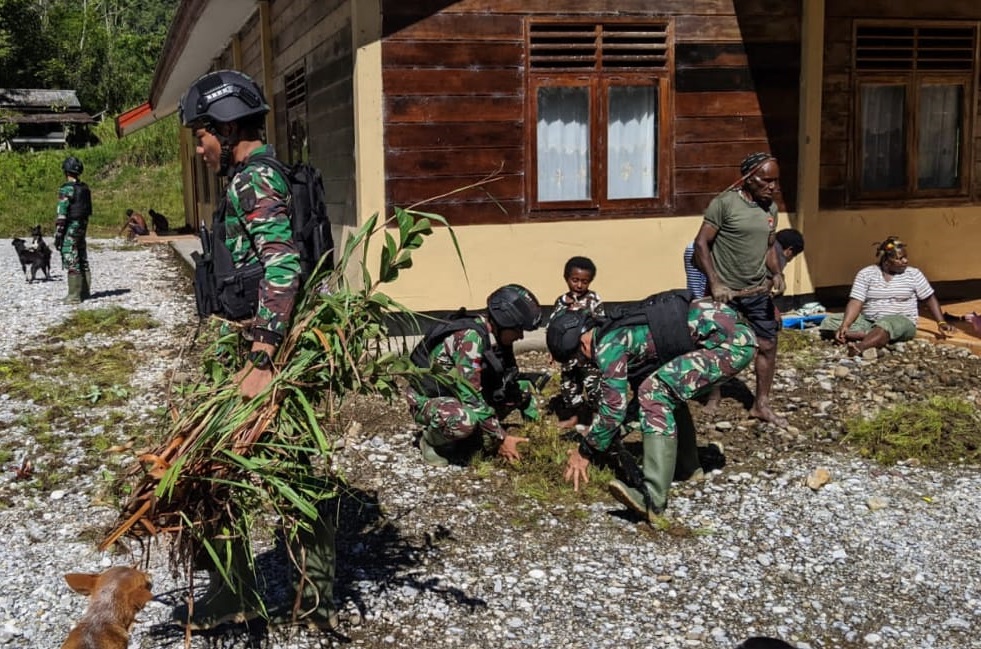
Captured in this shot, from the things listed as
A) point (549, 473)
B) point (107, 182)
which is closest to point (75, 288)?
point (549, 473)

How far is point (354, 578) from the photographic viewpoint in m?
4.07

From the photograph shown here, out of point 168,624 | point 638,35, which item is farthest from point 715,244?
point 168,624

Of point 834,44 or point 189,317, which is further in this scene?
point 189,317

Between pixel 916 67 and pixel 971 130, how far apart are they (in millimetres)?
827

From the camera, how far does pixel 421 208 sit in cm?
783

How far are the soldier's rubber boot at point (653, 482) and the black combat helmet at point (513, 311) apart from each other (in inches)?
37.3

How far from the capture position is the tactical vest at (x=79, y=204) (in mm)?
11617

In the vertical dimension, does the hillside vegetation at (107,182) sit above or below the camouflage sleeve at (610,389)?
above

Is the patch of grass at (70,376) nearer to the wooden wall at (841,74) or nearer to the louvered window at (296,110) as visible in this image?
the louvered window at (296,110)

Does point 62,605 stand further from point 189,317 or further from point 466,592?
point 189,317

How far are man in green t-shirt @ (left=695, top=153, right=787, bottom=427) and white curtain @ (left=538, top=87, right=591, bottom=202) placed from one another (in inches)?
92.6

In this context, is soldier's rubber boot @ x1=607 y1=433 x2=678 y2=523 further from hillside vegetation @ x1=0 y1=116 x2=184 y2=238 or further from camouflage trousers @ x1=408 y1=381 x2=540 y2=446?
hillside vegetation @ x1=0 y1=116 x2=184 y2=238

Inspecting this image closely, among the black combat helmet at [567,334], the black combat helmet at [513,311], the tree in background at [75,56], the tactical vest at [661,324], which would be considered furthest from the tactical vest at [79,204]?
the tree in background at [75,56]

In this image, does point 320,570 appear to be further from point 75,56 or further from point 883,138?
point 75,56
